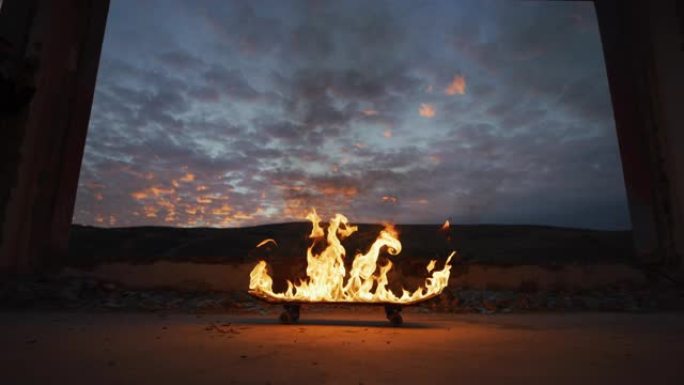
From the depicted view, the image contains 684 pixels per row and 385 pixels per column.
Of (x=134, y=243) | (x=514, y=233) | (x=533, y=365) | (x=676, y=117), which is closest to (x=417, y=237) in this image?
(x=514, y=233)

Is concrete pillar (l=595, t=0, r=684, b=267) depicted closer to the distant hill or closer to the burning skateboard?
the burning skateboard

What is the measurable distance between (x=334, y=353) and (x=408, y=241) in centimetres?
2588

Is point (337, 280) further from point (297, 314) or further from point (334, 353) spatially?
point (334, 353)

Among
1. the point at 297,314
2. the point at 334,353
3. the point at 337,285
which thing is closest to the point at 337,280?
the point at 337,285

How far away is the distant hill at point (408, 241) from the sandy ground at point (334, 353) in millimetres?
15030

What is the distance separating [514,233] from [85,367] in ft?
103

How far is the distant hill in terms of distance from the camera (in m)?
24.8

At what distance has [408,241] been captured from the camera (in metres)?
29.7

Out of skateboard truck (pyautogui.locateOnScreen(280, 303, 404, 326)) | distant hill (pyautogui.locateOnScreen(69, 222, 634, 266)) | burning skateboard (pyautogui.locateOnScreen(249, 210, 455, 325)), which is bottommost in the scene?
skateboard truck (pyautogui.locateOnScreen(280, 303, 404, 326))

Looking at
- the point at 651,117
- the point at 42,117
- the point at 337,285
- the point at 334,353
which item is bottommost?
the point at 334,353

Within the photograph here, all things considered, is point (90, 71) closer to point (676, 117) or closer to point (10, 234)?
point (10, 234)

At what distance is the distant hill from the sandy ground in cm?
1503

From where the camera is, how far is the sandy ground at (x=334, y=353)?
3.28 metres

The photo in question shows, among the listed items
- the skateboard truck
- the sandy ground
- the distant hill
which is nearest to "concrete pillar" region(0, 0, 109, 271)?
the sandy ground
